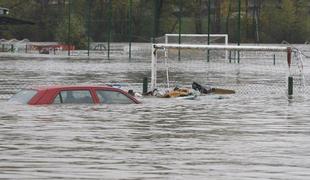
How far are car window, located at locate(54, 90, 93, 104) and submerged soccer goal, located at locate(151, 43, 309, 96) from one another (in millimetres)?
12054

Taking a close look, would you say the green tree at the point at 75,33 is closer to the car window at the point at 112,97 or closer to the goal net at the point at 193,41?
the goal net at the point at 193,41

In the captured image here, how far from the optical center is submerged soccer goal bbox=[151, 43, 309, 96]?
136 ft

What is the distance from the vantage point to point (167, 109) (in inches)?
1169

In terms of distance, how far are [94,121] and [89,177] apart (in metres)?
10.1

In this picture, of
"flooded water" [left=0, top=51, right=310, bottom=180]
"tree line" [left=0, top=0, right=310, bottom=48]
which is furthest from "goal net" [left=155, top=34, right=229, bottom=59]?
"flooded water" [left=0, top=51, right=310, bottom=180]

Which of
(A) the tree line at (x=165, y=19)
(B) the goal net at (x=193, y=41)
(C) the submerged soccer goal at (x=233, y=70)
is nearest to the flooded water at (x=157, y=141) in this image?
(C) the submerged soccer goal at (x=233, y=70)

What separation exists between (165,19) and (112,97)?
3385 inches

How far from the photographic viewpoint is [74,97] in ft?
88.7

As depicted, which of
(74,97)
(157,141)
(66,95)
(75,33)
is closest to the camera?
(157,141)

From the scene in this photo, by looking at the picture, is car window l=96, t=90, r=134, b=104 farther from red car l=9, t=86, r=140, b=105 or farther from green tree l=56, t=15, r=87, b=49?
green tree l=56, t=15, r=87, b=49

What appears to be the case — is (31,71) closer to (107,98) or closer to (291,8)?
(107,98)

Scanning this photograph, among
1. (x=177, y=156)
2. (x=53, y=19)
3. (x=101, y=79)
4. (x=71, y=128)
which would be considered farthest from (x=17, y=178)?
(x=53, y=19)

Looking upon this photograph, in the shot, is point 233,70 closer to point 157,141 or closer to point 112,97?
point 112,97

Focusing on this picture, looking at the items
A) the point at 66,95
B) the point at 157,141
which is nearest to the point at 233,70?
the point at 66,95
